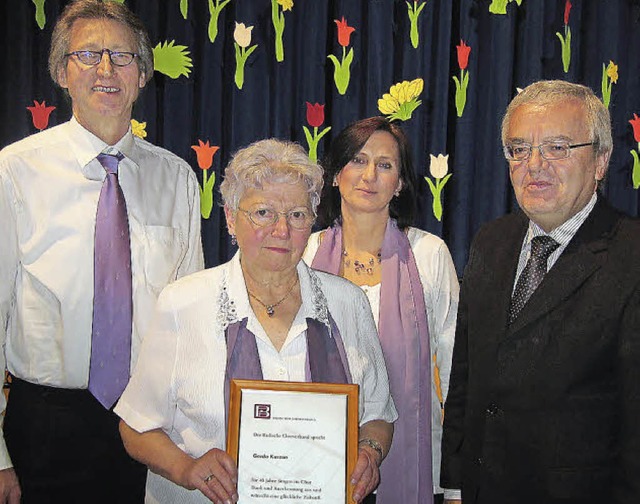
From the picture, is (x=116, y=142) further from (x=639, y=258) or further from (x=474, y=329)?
(x=639, y=258)

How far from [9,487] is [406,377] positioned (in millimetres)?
1338

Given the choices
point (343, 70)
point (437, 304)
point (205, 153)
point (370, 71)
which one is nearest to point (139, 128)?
point (205, 153)

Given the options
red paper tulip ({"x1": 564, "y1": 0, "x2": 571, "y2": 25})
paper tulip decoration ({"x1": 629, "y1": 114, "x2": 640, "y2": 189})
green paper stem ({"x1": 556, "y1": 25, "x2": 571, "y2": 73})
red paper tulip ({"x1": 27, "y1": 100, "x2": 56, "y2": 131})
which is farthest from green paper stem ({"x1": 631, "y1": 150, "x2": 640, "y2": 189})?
red paper tulip ({"x1": 27, "y1": 100, "x2": 56, "y2": 131})

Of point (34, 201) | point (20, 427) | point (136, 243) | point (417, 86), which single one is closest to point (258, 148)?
point (136, 243)

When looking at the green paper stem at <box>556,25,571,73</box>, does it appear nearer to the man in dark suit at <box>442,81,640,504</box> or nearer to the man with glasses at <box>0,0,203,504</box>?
the man in dark suit at <box>442,81,640,504</box>

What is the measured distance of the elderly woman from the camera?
5.75 feet

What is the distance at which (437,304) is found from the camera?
8.75 feet

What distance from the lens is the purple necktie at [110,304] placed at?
6.80 feet

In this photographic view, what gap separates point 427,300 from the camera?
2654 mm

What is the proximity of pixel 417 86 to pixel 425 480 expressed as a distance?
74.9 inches

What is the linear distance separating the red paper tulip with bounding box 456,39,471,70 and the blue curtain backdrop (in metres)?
0.03

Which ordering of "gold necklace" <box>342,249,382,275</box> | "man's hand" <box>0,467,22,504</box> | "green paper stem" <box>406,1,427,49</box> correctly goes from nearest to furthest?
"man's hand" <box>0,467,22,504</box> → "gold necklace" <box>342,249,382,275</box> → "green paper stem" <box>406,1,427,49</box>

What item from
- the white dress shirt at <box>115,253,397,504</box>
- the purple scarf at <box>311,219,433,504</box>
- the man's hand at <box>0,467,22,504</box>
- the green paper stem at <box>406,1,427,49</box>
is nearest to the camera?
the white dress shirt at <box>115,253,397,504</box>

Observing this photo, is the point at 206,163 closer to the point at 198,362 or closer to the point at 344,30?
the point at 344,30
